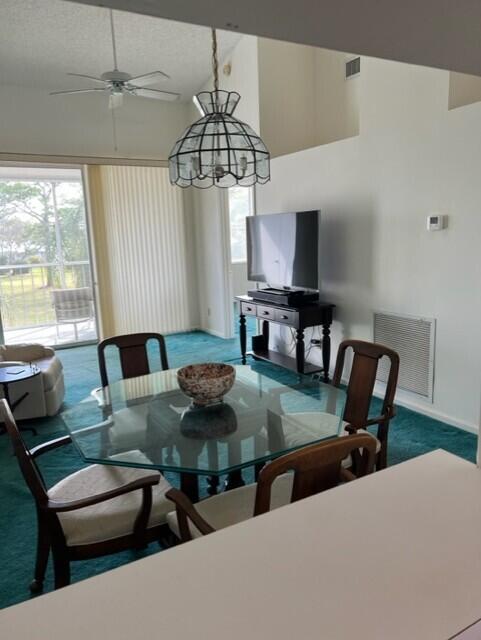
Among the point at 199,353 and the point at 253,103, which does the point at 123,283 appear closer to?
the point at 199,353

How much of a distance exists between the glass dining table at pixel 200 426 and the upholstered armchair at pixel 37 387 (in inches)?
52.7

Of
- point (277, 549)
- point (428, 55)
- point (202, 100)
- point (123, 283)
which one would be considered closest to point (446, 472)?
point (277, 549)

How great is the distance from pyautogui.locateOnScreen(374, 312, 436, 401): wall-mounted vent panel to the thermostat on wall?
677mm

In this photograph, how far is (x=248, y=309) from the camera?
497cm

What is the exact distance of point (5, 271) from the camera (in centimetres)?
605

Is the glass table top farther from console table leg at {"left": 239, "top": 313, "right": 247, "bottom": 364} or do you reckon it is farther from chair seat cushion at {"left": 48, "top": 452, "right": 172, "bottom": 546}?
console table leg at {"left": 239, "top": 313, "right": 247, "bottom": 364}

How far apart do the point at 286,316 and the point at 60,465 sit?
2.30m

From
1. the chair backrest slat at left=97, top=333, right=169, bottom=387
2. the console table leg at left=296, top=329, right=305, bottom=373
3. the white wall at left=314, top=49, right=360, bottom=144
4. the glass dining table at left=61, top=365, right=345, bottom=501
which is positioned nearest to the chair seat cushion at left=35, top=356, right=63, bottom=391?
the chair backrest slat at left=97, top=333, right=169, bottom=387

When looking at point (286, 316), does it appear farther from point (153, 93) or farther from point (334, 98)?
point (334, 98)

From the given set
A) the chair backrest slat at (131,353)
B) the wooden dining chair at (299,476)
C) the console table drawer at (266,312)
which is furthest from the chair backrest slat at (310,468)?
the console table drawer at (266,312)

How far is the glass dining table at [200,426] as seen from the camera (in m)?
1.86

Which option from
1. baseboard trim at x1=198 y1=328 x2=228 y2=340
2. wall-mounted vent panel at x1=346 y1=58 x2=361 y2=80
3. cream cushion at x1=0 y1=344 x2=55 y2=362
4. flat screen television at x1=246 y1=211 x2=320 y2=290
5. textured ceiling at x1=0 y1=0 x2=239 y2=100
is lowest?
baseboard trim at x1=198 y1=328 x2=228 y2=340

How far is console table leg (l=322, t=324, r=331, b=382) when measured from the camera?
4391 mm

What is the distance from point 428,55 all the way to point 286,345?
427cm
